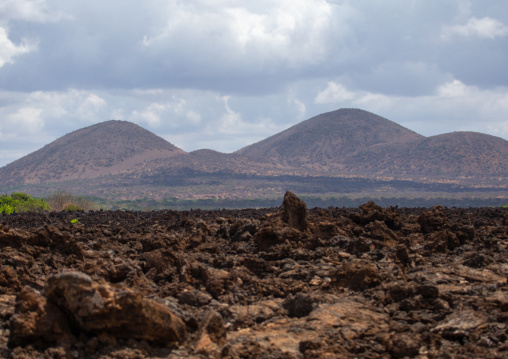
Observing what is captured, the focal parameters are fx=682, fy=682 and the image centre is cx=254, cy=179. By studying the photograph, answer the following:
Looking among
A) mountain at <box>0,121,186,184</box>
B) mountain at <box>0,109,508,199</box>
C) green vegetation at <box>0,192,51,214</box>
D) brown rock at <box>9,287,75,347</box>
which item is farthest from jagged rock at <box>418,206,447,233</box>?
mountain at <box>0,121,186,184</box>

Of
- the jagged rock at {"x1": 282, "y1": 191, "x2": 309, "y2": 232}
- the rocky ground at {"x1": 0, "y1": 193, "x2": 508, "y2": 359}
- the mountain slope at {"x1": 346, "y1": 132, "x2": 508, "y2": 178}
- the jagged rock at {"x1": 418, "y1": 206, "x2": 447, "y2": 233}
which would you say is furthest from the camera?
the mountain slope at {"x1": 346, "y1": 132, "x2": 508, "y2": 178}

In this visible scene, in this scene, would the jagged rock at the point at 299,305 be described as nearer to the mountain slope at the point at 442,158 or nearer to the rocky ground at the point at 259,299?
the rocky ground at the point at 259,299

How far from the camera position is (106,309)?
8688 mm

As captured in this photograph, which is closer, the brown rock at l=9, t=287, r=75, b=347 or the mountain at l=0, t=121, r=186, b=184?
the brown rock at l=9, t=287, r=75, b=347

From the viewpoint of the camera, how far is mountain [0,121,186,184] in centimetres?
16400

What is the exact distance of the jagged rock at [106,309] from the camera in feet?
28.7

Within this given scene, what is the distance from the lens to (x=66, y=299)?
8891mm

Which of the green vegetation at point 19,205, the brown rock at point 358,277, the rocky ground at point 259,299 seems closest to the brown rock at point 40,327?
the rocky ground at point 259,299

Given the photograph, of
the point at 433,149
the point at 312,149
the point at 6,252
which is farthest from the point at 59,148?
the point at 6,252

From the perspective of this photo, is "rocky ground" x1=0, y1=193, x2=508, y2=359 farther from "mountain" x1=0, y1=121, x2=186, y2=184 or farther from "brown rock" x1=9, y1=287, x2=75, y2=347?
"mountain" x1=0, y1=121, x2=186, y2=184

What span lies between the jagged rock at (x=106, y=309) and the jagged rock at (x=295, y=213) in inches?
485

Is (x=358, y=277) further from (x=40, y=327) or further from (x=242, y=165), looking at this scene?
(x=242, y=165)

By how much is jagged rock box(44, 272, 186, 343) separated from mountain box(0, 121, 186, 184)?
152 m

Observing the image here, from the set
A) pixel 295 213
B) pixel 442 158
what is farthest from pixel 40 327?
pixel 442 158
